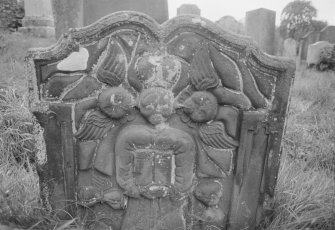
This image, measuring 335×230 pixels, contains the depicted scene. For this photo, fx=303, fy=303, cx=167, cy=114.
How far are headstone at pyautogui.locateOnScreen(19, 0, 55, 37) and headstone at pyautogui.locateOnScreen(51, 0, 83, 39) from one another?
15.1 feet

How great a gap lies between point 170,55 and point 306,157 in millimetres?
1979

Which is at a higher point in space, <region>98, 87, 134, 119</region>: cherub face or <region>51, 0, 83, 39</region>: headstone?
<region>51, 0, 83, 39</region>: headstone

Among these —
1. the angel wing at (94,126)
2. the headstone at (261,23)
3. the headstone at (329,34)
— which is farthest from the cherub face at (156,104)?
the headstone at (329,34)

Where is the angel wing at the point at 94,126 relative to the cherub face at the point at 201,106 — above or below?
below

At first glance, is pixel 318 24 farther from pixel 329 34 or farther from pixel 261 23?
pixel 261 23

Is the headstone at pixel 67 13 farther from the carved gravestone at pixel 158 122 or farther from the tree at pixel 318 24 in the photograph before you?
the tree at pixel 318 24

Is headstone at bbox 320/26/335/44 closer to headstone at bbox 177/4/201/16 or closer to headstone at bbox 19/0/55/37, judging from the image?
headstone at bbox 177/4/201/16

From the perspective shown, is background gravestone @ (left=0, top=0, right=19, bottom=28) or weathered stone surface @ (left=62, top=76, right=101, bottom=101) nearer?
weathered stone surface @ (left=62, top=76, right=101, bottom=101)

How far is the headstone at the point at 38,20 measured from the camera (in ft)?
25.8

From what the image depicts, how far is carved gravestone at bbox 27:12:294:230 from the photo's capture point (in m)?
1.62

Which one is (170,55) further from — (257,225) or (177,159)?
(257,225)

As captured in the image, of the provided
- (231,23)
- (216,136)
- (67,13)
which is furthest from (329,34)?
(216,136)

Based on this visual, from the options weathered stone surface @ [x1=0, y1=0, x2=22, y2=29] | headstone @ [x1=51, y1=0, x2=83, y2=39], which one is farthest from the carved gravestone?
weathered stone surface @ [x1=0, y1=0, x2=22, y2=29]

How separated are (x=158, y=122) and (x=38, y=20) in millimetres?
7509
